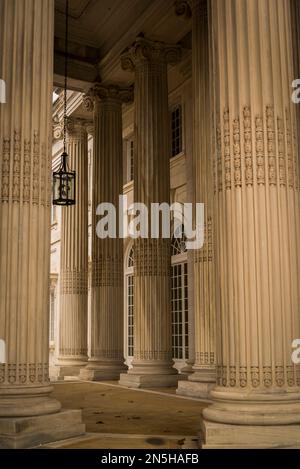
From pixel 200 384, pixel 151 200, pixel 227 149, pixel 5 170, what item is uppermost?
pixel 151 200

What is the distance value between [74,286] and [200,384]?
31.5 ft

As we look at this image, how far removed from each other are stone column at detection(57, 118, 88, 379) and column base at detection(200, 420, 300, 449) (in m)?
14.4

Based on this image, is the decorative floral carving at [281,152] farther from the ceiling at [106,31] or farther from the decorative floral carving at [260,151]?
the ceiling at [106,31]

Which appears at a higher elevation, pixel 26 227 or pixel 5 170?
pixel 5 170

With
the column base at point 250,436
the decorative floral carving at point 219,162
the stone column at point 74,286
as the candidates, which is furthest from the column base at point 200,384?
the stone column at point 74,286

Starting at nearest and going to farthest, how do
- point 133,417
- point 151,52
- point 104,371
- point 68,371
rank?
point 133,417 → point 151,52 → point 104,371 → point 68,371

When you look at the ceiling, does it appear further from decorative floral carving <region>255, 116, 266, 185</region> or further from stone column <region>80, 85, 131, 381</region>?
decorative floral carving <region>255, 116, 266, 185</region>

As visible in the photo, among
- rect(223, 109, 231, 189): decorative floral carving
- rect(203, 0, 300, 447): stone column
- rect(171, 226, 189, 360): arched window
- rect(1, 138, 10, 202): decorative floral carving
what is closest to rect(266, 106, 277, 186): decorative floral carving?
rect(203, 0, 300, 447): stone column

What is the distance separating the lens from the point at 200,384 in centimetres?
1234

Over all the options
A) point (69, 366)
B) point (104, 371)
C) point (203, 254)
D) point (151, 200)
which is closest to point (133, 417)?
point (203, 254)

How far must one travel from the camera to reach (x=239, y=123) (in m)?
7.02

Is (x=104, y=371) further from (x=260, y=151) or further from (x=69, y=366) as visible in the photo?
(x=260, y=151)

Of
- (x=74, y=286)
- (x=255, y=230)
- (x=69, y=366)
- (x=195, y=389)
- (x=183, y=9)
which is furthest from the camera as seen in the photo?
(x=74, y=286)
